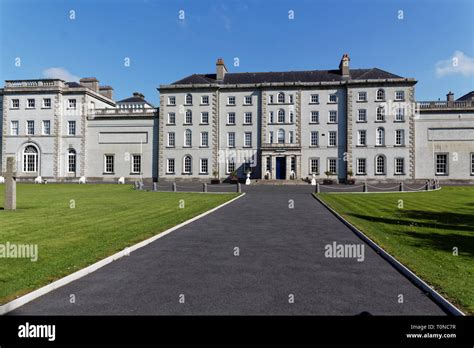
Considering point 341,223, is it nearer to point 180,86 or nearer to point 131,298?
point 131,298

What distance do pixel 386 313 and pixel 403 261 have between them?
2885 millimetres

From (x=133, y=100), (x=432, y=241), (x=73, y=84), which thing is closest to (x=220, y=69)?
(x=133, y=100)

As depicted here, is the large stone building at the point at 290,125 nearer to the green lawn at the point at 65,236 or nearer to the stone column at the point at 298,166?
the stone column at the point at 298,166

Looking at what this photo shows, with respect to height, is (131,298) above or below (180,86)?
below

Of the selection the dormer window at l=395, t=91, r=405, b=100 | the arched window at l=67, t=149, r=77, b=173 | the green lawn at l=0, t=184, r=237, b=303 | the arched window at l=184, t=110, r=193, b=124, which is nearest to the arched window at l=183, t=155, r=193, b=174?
the arched window at l=184, t=110, r=193, b=124

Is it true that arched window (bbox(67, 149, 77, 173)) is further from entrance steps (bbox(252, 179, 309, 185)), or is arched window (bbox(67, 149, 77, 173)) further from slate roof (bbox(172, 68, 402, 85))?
entrance steps (bbox(252, 179, 309, 185))

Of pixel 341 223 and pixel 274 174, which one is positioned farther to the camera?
pixel 274 174

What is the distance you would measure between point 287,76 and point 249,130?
1005 cm

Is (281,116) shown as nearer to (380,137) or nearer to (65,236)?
(380,137)

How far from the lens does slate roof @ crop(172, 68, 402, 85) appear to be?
4566 cm

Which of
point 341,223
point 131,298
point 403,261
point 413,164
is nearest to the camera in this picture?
point 131,298

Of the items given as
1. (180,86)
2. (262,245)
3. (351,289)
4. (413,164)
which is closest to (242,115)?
(180,86)

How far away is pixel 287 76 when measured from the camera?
48094 millimetres
